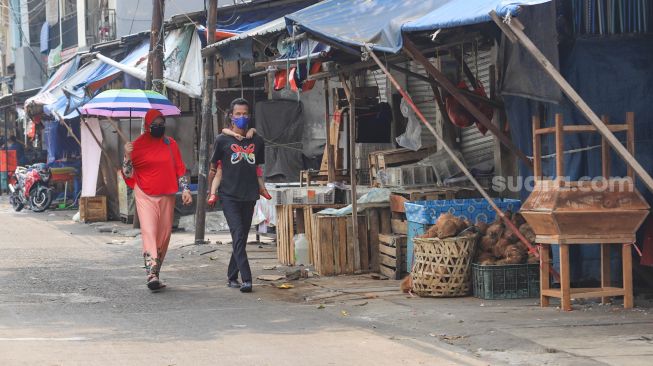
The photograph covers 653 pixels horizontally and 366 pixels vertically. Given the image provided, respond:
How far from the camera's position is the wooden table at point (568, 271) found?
343 inches

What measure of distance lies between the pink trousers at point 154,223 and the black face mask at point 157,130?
61 centimetres

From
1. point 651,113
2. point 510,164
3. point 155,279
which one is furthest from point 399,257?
point 651,113

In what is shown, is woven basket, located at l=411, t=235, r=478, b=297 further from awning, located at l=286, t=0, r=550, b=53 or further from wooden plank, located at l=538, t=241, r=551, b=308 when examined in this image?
awning, located at l=286, t=0, r=550, b=53

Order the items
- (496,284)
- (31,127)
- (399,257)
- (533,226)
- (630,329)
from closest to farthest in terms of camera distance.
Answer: (630,329) → (533,226) → (496,284) → (399,257) → (31,127)

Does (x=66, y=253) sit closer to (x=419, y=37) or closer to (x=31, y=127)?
(x=419, y=37)

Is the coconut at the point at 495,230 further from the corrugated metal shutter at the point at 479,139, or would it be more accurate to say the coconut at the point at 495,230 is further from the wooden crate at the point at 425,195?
the corrugated metal shutter at the point at 479,139

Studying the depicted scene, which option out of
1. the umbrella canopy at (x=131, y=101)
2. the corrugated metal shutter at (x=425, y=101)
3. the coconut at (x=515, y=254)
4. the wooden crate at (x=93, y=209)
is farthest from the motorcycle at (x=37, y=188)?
the coconut at (x=515, y=254)

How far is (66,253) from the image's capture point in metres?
15.6

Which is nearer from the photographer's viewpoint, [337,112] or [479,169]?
[479,169]

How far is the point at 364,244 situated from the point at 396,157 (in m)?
1.87

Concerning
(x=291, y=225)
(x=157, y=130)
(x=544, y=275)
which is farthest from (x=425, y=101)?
(x=544, y=275)

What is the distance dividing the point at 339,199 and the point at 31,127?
59.6 feet

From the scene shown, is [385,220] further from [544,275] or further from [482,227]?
[544,275]

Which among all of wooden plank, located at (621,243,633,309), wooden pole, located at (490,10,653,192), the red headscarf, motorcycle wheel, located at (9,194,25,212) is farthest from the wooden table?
motorcycle wheel, located at (9,194,25,212)
